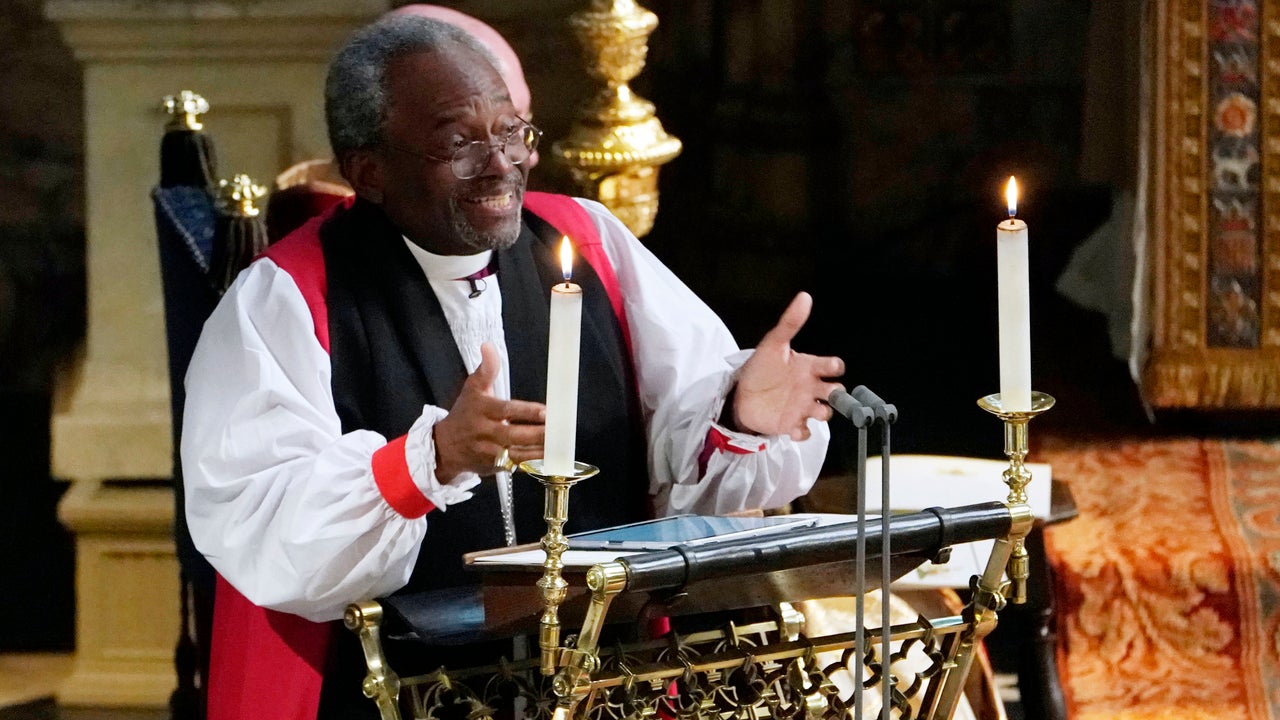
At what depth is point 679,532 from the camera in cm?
244

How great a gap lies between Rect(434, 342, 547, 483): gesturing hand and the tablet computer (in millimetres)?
133

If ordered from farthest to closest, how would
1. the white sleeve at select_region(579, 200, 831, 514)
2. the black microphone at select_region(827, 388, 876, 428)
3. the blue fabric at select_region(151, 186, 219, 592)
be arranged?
the blue fabric at select_region(151, 186, 219, 592) → the white sleeve at select_region(579, 200, 831, 514) → the black microphone at select_region(827, 388, 876, 428)

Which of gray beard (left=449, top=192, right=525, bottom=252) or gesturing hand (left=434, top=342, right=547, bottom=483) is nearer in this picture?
gesturing hand (left=434, top=342, right=547, bottom=483)

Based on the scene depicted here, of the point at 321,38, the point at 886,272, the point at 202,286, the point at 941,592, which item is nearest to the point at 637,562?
the point at 202,286

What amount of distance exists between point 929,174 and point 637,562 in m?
6.26

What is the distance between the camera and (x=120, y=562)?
4.95m

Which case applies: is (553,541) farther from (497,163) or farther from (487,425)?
(497,163)

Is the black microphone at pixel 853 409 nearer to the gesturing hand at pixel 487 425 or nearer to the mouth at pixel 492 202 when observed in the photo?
the gesturing hand at pixel 487 425

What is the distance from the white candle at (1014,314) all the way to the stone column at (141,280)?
2.90 m

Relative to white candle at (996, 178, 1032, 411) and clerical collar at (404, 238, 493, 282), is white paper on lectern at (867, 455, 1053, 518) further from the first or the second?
white candle at (996, 178, 1032, 411)

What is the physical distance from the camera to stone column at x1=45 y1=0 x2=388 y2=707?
15.9 ft

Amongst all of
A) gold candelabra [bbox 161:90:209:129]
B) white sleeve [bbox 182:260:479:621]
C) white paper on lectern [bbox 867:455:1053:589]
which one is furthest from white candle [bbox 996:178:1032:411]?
gold candelabra [bbox 161:90:209:129]

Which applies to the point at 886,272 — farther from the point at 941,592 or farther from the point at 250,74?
the point at 941,592

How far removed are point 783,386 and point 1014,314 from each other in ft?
1.58
